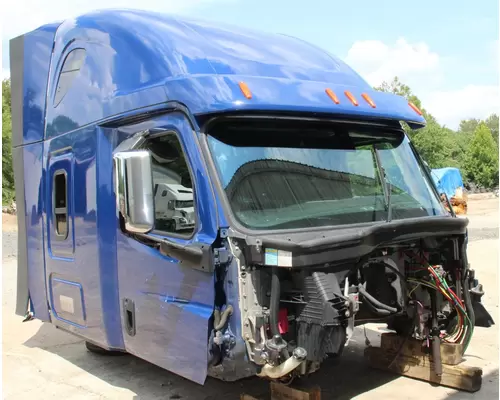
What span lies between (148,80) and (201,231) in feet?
4.36

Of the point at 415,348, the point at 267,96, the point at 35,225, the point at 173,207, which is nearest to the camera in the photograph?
the point at 267,96

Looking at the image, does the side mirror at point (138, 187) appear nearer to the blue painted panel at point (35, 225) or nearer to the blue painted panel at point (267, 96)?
the blue painted panel at point (267, 96)

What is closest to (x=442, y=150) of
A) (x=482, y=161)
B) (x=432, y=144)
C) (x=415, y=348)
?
(x=432, y=144)

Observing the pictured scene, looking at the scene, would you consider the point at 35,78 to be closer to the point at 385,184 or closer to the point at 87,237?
the point at 87,237

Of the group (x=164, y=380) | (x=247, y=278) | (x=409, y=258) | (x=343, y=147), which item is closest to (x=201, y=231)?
(x=247, y=278)

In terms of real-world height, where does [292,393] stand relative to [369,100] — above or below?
below

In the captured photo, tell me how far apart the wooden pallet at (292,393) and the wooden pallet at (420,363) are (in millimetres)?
1423

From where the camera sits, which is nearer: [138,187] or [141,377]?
[138,187]

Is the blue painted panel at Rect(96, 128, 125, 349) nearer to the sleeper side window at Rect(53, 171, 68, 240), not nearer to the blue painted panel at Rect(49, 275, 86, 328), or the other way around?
the blue painted panel at Rect(49, 275, 86, 328)

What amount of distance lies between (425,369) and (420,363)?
69 mm

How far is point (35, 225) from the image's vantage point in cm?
619

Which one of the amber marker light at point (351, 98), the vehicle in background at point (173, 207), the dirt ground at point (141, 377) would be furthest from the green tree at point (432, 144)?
the vehicle in background at point (173, 207)

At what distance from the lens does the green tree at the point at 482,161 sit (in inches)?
1802

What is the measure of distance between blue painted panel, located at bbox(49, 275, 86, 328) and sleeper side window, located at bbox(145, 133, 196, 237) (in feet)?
5.01
